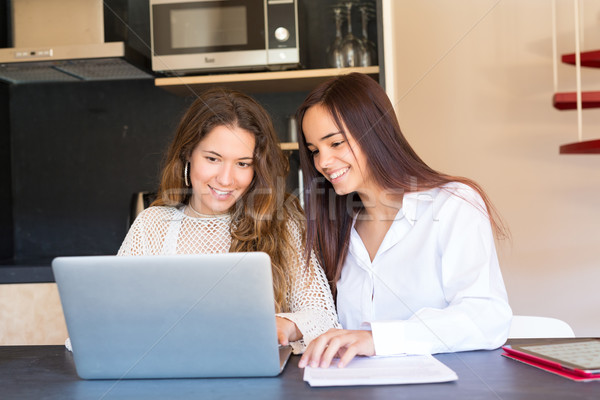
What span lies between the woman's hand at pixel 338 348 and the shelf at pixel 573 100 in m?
1.49

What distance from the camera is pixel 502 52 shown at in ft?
8.30

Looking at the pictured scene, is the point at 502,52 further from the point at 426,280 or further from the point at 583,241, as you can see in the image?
the point at 426,280

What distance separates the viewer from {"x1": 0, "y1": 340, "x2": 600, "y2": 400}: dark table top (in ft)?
2.61

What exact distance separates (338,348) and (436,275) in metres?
0.51

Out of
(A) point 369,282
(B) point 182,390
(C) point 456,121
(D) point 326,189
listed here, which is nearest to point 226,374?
(B) point 182,390

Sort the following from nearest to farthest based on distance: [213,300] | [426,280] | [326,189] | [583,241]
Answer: [213,300] < [426,280] < [326,189] < [583,241]

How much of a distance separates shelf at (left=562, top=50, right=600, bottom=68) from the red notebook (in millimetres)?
1409

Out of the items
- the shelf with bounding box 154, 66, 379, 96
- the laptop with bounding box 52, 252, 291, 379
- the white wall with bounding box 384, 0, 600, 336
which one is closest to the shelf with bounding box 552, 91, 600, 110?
the white wall with bounding box 384, 0, 600, 336

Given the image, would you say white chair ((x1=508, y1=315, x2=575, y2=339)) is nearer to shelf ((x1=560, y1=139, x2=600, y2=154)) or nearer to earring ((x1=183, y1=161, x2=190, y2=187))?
shelf ((x1=560, y1=139, x2=600, y2=154))

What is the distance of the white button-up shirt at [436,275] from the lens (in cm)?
113

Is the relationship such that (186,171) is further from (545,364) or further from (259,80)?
(545,364)

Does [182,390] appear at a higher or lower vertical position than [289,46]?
lower

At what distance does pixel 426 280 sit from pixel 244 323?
67 centimetres

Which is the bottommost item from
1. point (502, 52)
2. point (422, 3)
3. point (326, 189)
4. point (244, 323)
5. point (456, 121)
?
point (244, 323)
